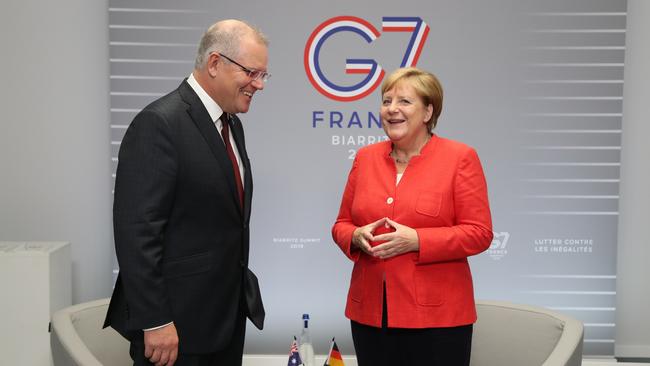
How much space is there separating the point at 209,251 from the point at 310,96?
2119mm

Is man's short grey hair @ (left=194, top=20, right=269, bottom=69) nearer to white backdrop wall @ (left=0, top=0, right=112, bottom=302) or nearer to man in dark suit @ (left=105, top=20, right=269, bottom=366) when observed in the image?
man in dark suit @ (left=105, top=20, right=269, bottom=366)

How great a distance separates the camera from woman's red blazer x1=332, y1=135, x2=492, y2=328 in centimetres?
248

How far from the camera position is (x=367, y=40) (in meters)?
4.08

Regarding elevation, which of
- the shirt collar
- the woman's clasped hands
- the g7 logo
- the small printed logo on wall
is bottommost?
the small printed logo on wall

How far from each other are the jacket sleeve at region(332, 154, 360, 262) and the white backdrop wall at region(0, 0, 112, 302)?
1949 mm

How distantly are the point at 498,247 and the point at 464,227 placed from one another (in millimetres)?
1798

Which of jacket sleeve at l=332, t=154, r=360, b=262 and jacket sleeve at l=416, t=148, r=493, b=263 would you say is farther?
jacket sleeve at l=332, t=154, r=360, b=262

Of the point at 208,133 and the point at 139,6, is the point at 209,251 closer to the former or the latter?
the point at 208,133

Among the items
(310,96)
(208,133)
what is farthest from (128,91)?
(208,133)

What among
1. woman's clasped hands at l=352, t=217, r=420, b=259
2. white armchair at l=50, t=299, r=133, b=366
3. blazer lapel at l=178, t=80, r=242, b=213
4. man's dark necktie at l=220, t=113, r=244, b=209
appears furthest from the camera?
white armchair at l=50, t=299, r=133, b=366

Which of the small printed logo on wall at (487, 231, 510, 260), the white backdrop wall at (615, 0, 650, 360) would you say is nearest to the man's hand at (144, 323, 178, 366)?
the small printed logo on wall at (487, 231, 510, 260)

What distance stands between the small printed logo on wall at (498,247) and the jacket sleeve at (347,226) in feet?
5.51

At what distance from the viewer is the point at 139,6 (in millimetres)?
4016

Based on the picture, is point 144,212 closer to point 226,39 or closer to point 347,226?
point 226,39
